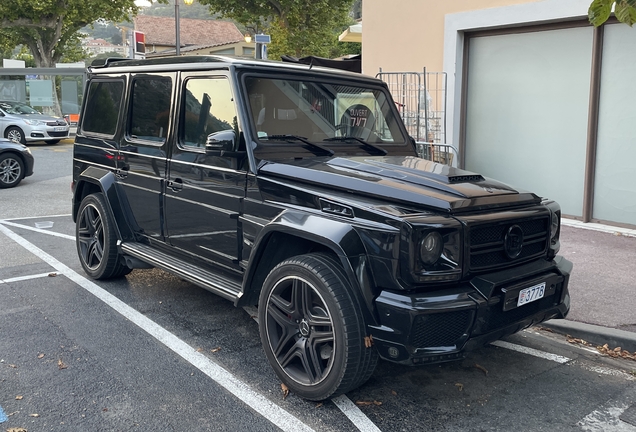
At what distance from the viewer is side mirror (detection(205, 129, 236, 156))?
4.26m

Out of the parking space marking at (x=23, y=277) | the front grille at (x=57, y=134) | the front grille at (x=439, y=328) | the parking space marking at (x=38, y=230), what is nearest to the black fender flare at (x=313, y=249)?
the front grille at (x=439, y=328)

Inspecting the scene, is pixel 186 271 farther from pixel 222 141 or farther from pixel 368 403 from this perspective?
pixel 368 403

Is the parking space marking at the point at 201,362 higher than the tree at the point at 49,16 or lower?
lower

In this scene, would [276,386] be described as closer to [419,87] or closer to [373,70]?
[419,87]

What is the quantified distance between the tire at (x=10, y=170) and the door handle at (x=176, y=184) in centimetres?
915

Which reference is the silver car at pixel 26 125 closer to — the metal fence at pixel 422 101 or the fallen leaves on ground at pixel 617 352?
the metal fence at pixel 422 101

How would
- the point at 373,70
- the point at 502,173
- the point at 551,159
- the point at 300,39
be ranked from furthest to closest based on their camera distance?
the point at 300,39
the point at 373,70
the point at 502,173
the point at 551,159

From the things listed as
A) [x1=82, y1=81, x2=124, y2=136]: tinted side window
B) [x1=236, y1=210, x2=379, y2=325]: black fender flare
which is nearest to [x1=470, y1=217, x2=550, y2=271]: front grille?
[x1=236, y1=210, x2=379, y2=325]: black fender flare

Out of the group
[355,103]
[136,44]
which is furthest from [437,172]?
[136,44]

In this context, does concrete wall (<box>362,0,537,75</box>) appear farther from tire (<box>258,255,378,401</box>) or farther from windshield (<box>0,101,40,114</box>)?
windshield (<box>0,101,40,114</box>)

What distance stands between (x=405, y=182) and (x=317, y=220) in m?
0.60

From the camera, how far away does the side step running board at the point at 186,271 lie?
4324mm

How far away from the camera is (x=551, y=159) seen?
30.0ft

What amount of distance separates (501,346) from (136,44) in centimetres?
1136
